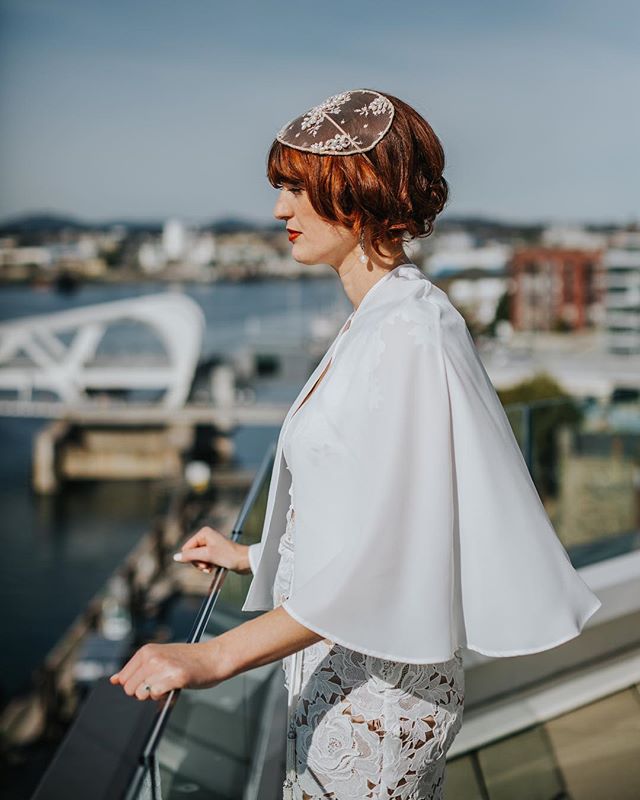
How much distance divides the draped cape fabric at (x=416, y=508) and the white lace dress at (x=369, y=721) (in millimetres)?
73

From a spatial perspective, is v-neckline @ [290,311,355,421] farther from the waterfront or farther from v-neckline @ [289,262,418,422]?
the waterfront

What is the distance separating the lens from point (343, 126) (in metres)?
0.96

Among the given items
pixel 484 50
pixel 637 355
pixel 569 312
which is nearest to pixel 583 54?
pixel 484 50

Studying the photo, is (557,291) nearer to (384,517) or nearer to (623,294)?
(623,294)

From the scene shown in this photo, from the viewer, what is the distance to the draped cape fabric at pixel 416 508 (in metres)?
0.88

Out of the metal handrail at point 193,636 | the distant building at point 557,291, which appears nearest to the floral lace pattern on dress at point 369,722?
the metal handrail at point 193,636

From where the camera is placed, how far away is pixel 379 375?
2.93ft

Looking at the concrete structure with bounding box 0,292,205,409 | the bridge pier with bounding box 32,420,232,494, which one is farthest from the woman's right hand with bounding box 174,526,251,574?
the concrete structure with bounding box 0,292,205,409

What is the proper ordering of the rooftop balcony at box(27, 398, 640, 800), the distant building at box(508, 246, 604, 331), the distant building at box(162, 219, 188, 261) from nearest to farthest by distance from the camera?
the rooftop balcony at box(27, 398, 640, 800)
the distant building at box(508, 246, 604, 331)
the distant building at box(162, 219, 188, 261)

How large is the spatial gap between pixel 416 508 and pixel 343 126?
0.35 m

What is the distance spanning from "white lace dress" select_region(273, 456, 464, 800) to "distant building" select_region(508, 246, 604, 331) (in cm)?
6101

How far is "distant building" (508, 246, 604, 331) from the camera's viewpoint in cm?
6175

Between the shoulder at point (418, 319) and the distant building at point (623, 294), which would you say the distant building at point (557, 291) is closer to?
the distant building at point (623, 294)

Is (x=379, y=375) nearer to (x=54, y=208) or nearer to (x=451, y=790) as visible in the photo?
(x=451, y=790)
